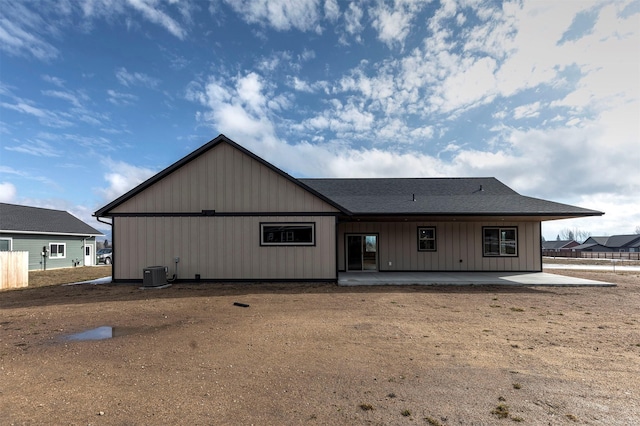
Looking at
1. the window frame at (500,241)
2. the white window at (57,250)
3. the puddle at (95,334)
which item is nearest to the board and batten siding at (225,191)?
the puddle at (95,334)

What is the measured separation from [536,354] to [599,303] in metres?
6.01

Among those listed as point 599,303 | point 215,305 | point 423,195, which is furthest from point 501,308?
point 423,195

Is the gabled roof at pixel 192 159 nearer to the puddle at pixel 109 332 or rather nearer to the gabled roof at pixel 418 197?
the gabled roof at pixel 418 197

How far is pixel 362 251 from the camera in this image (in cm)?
1538

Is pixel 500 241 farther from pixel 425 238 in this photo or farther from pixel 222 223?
pixel 222 223

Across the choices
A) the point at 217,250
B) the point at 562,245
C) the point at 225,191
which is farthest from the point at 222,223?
the point at 562,245

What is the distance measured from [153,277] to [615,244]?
281 ft

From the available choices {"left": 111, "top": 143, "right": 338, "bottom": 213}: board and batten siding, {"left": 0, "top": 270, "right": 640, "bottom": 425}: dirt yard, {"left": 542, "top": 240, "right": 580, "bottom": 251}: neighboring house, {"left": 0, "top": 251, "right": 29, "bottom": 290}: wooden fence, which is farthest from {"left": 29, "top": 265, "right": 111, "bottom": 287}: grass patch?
{"left": 542, "top": 240, "right": 580, "bottom": 251}: neighboring house

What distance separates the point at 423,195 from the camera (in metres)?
16.2

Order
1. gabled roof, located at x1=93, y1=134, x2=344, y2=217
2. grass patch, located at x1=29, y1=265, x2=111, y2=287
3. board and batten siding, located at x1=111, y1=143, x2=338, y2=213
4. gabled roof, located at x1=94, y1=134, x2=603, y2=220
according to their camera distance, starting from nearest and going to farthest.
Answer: gabled roof, located at x1=93, y1=134, x2=344, y2=217, gabled roof, located at x1=94, y1=134, x2=603, y2=220, board and batten siding, located at x1=111, y1=143, x2=338, y2=213, grass patch, located at x1=29, y1=265, x2=111, y2=287

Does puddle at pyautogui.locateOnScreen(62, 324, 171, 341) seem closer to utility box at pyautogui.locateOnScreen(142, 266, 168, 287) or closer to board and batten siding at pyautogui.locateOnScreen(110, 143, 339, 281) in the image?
utility box at pyautogui.locateOnScreen(142, 266, 168, 287)

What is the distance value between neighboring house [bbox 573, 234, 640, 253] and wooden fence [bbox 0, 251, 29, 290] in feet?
279

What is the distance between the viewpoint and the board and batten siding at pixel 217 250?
483 inches

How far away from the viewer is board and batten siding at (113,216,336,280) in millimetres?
12258
